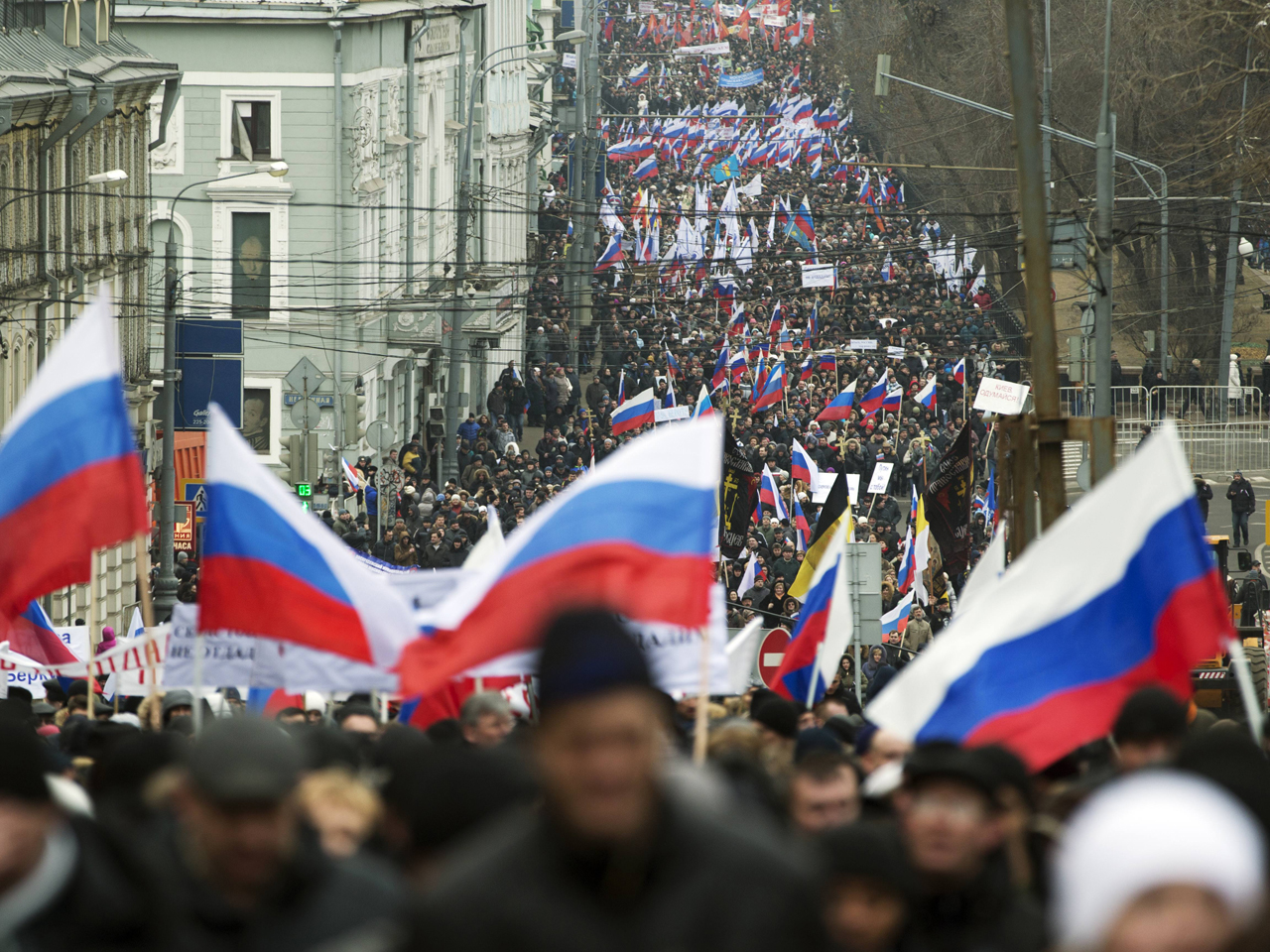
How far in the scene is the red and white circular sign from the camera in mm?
17250

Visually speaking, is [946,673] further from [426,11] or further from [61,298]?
[426,11]

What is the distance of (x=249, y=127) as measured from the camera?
5162 centimetres

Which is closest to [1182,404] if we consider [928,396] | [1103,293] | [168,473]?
[928,396]

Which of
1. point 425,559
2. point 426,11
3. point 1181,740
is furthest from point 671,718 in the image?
point 426,11

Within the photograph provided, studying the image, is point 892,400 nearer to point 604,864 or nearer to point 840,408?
point 840,408

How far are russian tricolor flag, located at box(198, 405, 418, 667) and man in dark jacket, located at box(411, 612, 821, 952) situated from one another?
→ 5211 millimetres

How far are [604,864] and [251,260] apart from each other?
161 ft

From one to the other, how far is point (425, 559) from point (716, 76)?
99235 millimetres

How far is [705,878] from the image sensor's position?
3330mm

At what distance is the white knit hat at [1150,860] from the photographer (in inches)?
121

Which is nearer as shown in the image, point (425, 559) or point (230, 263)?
point (425, 559)

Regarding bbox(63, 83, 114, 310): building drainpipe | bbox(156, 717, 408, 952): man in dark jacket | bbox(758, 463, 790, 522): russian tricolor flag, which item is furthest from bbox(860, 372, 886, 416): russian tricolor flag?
bbox(156, 717, 408, 952): man in dark jacket

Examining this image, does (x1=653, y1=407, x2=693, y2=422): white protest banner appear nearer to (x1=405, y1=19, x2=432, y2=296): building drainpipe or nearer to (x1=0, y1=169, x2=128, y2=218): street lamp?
(x1=0, y1=169, x2=128, y2=218): street lamp

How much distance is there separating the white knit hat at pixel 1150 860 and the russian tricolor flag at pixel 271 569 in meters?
5.51
